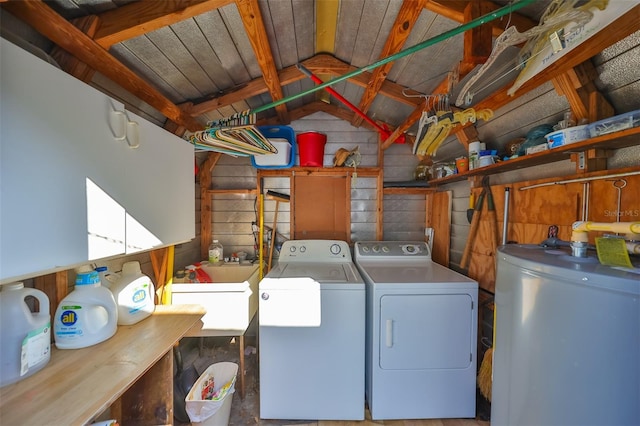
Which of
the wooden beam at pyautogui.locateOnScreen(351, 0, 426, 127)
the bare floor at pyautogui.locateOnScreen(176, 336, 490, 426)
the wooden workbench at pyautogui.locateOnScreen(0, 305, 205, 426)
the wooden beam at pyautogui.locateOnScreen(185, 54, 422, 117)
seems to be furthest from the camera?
the wooden beam at pyautogui.locateOnScreen(185, 54, 422, 117)

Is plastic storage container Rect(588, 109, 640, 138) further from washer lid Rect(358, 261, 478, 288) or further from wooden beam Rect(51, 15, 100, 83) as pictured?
wooden beam Rect(51, 15, 100, 83)

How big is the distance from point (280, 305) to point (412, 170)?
2.38 metres

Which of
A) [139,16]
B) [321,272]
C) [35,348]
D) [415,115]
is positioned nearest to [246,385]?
[321,272]

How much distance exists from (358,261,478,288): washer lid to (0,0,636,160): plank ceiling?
54.9 inches

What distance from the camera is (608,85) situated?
1296 millimetres

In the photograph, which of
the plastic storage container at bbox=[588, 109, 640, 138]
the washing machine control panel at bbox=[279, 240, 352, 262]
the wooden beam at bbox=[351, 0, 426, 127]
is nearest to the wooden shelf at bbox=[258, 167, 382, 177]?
the washing machine control panel at bbox=[279, 240, 352, 262]

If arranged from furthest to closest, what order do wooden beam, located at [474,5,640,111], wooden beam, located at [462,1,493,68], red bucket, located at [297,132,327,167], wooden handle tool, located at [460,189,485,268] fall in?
red bucket, located at [297,132,327,167]
wooden handle tool, located at [460,189,485,268]
wooden beam, located at [462,1,493,68]
wooden beam, located at [474,5,640,111]

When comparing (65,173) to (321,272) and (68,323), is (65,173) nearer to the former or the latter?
(68,323)

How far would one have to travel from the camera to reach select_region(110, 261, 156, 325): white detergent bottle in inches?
53.2

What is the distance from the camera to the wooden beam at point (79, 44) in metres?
0.98

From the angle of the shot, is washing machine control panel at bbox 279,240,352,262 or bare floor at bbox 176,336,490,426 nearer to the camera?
bare floor at bbox 176,336,490,426

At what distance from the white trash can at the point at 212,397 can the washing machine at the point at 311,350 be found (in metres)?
0.26

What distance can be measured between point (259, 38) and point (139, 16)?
61 centimetres

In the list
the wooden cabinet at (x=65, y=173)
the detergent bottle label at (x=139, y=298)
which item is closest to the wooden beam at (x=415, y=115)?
the wooden cabinet at (x=65, y=173)
